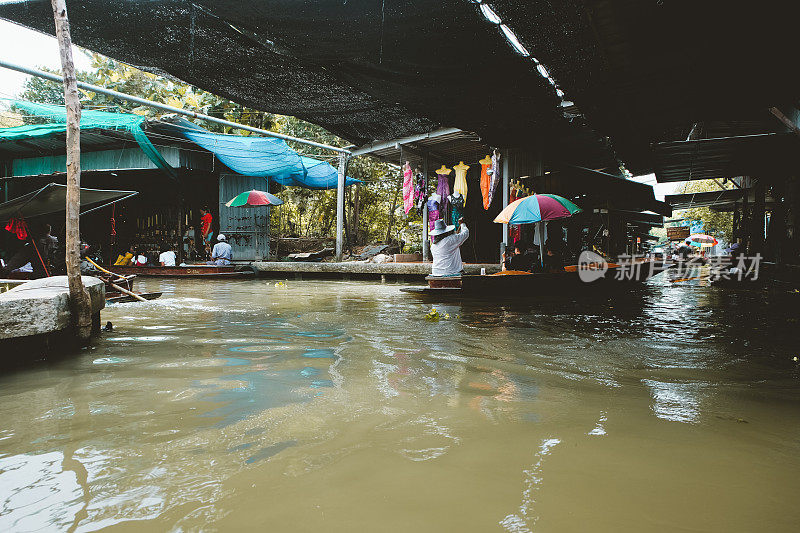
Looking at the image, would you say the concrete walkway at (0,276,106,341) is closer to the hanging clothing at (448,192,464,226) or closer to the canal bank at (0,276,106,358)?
the canal bank at (0,276,106,358)

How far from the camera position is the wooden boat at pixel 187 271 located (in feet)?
45.4

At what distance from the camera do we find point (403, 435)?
2648 mm

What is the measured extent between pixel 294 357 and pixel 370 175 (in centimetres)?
1606

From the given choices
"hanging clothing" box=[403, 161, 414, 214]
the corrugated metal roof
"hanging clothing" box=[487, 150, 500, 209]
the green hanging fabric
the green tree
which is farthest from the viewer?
the green tree

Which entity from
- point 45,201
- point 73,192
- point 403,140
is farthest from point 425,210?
point 73,192

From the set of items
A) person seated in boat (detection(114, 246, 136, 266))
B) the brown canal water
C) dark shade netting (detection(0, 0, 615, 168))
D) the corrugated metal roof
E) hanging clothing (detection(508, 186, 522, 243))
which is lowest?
the brown canal water

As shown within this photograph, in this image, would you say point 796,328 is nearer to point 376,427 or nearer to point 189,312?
point 376,427

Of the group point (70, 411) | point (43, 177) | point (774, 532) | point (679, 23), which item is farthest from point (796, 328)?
point (43, 177)

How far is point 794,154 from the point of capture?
9484mm

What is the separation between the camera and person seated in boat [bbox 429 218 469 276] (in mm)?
9391

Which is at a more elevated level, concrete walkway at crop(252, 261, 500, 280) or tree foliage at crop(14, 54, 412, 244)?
tree foliage at crop(14, 54, 412, 244)

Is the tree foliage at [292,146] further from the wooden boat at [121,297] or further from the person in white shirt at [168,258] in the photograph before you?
the wooden boat at [121,297]

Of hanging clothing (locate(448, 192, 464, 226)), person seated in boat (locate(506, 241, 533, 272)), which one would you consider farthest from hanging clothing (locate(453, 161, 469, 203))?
person seated in boat (locate(506, 241, 533, 272))

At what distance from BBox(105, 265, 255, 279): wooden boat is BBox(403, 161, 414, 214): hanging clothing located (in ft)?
17.6
